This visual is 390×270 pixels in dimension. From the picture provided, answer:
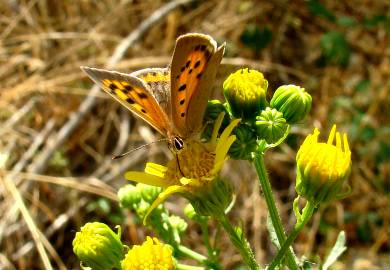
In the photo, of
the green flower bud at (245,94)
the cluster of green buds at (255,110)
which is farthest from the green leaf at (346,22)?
the green flower bud at (245,94)

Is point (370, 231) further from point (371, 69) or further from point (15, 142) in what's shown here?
point (15, 142)

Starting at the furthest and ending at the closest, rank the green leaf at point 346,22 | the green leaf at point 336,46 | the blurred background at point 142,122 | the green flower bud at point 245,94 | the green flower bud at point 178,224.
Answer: the green leaf at point 336,46 → the green leaf at point 346,22 → the blurred background at point 142,122 → the green flower bud at point 178,224 → the green flower bud at point 245,94

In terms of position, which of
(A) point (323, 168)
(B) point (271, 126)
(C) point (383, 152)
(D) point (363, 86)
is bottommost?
(C) point (383, 152)

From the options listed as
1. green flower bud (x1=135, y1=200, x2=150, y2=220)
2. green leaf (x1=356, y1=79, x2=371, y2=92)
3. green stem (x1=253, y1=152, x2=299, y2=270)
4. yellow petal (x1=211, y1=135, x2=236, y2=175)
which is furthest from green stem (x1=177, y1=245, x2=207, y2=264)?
green leaf (x1=356, y1=79, x2=371, y2=92)

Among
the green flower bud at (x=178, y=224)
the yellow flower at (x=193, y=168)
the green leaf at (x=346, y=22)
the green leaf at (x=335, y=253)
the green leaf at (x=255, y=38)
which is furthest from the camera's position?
the green leaf at (x=255, y=38)

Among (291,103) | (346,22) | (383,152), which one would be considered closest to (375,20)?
(346,22)

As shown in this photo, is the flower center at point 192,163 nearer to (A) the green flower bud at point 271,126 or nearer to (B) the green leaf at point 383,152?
(A) the green flower bud at point 271,126

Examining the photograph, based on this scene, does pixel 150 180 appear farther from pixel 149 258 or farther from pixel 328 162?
pixel 328 162

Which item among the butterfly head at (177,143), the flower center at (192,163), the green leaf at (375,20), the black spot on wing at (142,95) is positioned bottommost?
the green leaf at (375,20)

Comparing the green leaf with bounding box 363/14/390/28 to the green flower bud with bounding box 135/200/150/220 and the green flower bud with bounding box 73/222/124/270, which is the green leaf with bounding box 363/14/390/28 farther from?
the green flower bud with bounding box 73/222/124/270
